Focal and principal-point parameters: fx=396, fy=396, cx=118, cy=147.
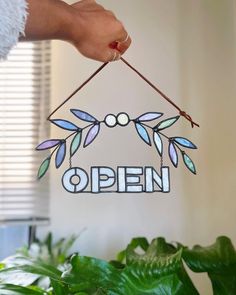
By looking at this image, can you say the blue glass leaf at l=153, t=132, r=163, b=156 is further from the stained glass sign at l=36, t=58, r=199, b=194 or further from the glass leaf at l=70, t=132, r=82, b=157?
the glass leaf at l=70, t=132, r=82, b=157

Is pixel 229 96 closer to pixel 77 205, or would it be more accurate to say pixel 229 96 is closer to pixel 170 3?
pixel 170 3

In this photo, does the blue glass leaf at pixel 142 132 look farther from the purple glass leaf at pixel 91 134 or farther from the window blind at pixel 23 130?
the window blind at pixel 23 130

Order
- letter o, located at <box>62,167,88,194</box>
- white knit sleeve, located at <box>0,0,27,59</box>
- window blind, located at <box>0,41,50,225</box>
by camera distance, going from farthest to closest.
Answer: window blind, located at <box>0,41,50,225</box>
letter o, located at <box>62,167,88,194</box>
white knit sleeve, located at <box>0,0,27,59</box>

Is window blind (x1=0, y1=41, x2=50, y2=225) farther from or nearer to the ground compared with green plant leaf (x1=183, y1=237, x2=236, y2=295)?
farther from the ground

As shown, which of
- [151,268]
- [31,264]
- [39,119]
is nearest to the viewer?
[151,268]

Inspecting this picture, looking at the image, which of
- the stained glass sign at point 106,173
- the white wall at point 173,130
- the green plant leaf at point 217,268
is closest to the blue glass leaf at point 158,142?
the stained glass sign at point 106,173

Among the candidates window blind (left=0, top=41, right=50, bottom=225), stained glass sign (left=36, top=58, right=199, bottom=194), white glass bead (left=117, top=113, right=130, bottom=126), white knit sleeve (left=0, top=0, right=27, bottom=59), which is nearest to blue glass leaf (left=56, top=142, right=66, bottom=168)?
stained glass sign (left=36, top=58, right=199, bottom=194)

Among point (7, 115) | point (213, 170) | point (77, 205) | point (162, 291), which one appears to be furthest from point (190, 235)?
point (7, 115)
